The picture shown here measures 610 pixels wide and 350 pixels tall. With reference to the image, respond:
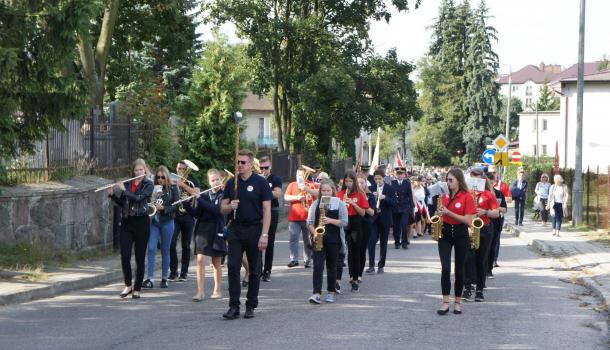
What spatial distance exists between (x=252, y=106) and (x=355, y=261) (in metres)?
64.8

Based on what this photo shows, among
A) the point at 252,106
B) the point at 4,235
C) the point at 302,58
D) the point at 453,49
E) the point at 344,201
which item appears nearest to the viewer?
the point at 344,201

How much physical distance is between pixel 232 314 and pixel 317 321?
0.96m

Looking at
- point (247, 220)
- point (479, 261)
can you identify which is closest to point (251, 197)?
point (247, 220)

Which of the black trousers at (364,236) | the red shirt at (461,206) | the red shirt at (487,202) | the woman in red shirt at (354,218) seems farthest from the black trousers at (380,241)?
the red shirt at (461,206)

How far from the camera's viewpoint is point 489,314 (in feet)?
35.4

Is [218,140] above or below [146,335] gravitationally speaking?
above

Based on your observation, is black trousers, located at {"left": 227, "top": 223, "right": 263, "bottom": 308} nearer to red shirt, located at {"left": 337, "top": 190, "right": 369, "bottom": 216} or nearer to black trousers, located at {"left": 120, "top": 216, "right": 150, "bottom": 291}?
black trousers, located at {"left": 120, "top": 216, "right": 150, "bottom": 291}

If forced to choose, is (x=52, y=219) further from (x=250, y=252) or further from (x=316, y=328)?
(x=316, y=328)

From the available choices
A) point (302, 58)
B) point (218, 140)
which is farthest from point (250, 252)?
point (302, 58)

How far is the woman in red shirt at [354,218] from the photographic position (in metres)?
12.7

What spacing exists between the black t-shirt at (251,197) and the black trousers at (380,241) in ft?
16.1

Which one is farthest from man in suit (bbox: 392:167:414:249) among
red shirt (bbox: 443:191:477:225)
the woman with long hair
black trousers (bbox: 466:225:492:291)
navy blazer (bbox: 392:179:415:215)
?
red shirt (bbox: 443:191:477:225)

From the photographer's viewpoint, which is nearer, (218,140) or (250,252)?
(250,252)

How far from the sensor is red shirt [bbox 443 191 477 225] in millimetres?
10562
